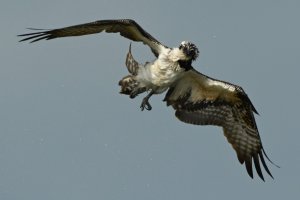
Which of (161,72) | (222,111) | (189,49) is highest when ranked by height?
(189,49)

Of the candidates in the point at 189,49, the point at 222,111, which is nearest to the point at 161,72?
the point at 189,49

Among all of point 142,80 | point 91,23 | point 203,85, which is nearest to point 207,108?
point 203,85

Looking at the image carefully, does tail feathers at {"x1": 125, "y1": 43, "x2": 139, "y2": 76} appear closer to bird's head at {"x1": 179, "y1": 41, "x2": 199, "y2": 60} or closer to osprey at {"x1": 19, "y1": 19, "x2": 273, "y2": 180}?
osprey at {"x1": 19, "y1": 19, "x2": 273, "y2": 180}

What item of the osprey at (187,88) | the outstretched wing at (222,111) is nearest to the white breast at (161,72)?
the osprey at (187,88)

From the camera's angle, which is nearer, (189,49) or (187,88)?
(189,49)

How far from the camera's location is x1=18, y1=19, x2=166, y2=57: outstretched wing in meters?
20.6

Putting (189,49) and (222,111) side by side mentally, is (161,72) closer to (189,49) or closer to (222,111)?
(189,49)

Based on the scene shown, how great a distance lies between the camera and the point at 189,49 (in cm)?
2097

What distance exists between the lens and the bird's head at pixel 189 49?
20938mm

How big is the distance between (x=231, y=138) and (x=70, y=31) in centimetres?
484

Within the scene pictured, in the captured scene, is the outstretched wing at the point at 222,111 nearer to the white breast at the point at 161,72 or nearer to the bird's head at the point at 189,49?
the white breast at the point at 161,72

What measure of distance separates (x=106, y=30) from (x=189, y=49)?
1.89 meters

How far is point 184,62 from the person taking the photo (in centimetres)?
2111

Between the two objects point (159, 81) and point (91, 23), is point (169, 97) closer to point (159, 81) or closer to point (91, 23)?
point (159, 81)
